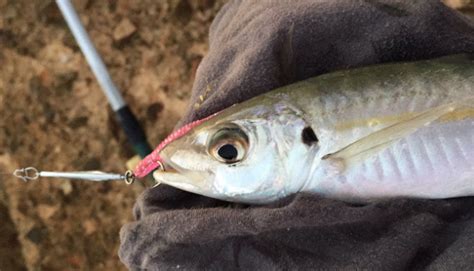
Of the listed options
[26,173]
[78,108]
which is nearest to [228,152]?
[26,173]

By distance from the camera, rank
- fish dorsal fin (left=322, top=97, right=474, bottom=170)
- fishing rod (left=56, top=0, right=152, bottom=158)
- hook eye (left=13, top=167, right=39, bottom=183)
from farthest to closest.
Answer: fishing rod (left=56, top=0, right=152, bottom=158) < hook eye (left=13, top=167, right=39, bottom=183) < fish dorsal fin (left=322, top=97, right=474, bottom=170)

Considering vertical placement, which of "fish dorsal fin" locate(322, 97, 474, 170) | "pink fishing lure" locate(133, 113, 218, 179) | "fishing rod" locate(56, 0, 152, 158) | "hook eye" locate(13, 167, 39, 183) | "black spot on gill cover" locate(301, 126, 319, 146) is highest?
"fishing rod" locate(56, 0, 152, 158)

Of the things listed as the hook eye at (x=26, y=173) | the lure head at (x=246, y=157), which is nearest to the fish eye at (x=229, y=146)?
the lure head at (x=246, y=157)

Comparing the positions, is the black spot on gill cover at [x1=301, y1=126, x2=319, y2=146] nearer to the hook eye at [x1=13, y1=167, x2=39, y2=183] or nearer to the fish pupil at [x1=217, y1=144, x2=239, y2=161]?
the fish pupil at [x1=217, y1=144, x2=239, y2=161]

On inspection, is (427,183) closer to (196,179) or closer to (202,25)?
(196,179)

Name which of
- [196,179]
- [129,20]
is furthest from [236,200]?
[129,20]

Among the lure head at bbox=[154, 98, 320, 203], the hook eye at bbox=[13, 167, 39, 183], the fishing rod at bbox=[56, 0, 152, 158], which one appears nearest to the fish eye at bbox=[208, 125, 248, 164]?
the lure head at bbox=[154, 98, 320, 203]

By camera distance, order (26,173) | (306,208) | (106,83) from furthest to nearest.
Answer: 1. (106,83)
2. (26,173)
3. (306,208)

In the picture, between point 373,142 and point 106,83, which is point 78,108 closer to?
point 106,83
